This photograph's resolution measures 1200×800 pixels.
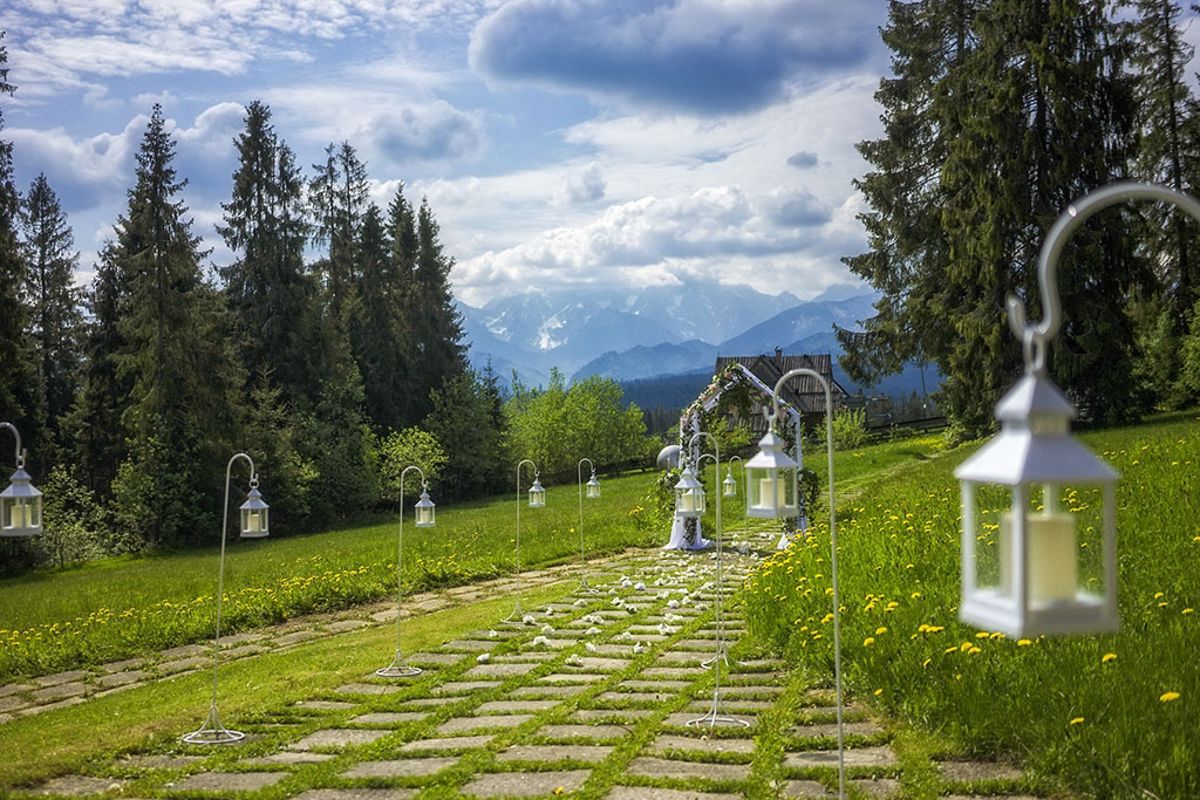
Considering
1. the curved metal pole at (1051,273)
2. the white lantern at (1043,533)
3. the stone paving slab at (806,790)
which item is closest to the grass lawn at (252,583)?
the stone paving slab at (806,790)

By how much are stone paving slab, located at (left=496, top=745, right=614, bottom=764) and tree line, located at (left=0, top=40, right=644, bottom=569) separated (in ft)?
72.5

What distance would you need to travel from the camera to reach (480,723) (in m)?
7.91

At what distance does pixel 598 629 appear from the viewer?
11.6m

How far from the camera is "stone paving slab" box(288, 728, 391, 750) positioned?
24.5 feet

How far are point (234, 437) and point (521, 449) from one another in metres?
17.5

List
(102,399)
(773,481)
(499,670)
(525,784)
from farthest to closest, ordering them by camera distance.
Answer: (102,399) → (499,670) → (525,784) → (773,481)

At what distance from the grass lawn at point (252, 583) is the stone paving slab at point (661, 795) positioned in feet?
25.9

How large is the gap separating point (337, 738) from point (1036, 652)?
4.88m

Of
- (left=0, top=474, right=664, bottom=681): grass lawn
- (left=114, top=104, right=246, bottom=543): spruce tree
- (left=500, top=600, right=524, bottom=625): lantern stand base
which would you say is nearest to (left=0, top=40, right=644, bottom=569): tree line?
(left=114, top=104, right=246, bottom=543): spruce tree

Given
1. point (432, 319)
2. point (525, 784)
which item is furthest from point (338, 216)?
point (525, 784)

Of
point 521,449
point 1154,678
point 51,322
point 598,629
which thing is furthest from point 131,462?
point 1154,678

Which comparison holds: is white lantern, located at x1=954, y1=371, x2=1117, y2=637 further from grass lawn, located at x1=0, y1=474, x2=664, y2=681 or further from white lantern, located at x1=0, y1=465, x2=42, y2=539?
grass lawn, located at x1=0, y1=474, x2=664, y2=681

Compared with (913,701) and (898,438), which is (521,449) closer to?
(898,438)

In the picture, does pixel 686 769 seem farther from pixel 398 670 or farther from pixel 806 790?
pixel 398 670
